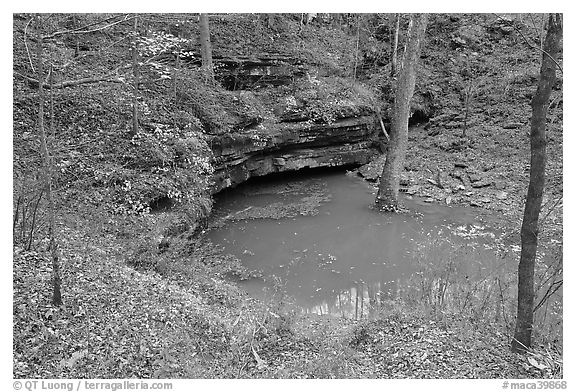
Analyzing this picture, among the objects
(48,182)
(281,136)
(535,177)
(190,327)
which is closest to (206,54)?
(281,136)

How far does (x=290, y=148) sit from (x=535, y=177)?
11.2 m

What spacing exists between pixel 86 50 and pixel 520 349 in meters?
13.6

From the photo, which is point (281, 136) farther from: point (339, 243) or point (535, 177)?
point (535, 177)

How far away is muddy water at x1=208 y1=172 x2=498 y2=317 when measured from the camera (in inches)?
341

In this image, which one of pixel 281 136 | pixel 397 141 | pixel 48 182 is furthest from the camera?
pixel 281 136

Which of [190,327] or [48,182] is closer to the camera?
[48,182]

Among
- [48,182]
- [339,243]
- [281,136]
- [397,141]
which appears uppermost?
[48,182]

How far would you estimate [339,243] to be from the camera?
35.5 feet

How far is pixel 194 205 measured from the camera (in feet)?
35.1

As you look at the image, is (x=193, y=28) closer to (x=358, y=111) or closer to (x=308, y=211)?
(x=358, y=111)

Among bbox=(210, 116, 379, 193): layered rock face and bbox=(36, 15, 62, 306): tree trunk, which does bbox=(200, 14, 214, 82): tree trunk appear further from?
bbox=(36, 15, 62, 306): tree trunk

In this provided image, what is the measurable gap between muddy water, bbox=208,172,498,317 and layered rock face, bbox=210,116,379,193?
885 millimetres

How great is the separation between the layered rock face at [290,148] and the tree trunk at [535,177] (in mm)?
9236

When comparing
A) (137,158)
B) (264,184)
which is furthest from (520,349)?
(264,184)
